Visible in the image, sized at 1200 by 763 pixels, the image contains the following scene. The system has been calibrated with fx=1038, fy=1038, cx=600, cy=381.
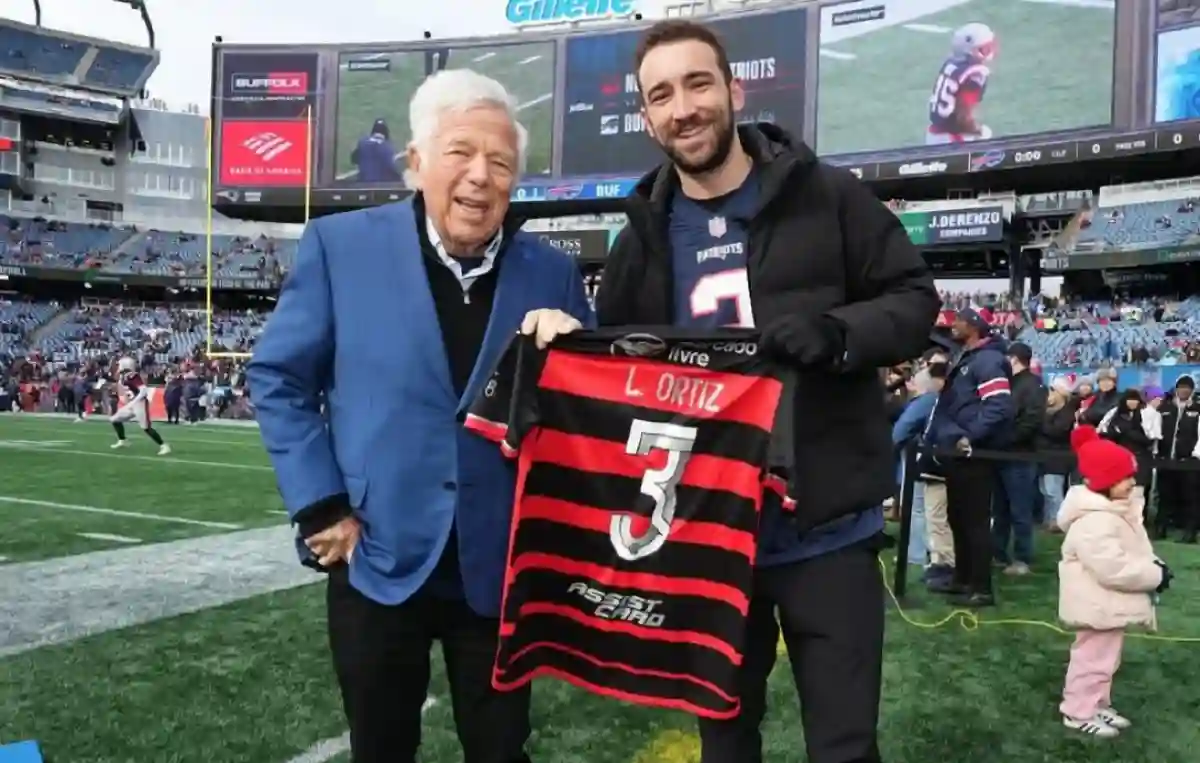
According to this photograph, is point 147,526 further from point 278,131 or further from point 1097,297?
point 278,131

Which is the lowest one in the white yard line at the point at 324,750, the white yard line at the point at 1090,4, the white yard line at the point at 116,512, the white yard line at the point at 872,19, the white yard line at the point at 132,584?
the white yard line at the point at 116,512

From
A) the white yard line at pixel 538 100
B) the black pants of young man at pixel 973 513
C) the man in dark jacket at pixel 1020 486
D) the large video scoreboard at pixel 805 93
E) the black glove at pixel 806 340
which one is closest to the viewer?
the black glove at pixel 806 340

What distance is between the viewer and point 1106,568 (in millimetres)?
4004

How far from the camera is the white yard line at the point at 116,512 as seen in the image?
894cm

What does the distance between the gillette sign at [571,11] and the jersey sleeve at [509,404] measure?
41500 mm

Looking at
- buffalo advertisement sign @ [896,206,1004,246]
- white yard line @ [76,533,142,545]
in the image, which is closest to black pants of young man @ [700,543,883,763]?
white yard line @ [76,533,142,545]

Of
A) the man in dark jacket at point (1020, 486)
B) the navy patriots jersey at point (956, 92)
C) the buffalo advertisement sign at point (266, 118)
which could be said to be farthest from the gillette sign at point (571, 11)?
the man in dark jacket at point (1020, 486)

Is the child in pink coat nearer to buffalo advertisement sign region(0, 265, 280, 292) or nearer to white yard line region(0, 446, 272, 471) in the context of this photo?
white yard line region(0, 446, 272, 471)

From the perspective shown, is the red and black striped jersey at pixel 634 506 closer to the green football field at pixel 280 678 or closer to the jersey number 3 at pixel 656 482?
the jersey number 3 at pixel 656 482

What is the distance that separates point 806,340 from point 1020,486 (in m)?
6.29

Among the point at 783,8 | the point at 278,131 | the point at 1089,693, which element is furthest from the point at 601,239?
the point at 1089,693

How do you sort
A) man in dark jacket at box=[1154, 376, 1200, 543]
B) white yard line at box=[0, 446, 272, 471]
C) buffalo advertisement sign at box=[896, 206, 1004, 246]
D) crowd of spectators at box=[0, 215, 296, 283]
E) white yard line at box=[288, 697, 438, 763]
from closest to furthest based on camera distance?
1. white yard line at box=[288, 697, 438, 763]
2. man in dark jacket at box=[1154, 376, 1200, 543]
3. white yard line at box=[0, 446, 272, 471]
4. buffalo advertisement sign at box=[896, 206, 1004, 246]
5. crowd of spectators at box=[0, 215, 296, 283]

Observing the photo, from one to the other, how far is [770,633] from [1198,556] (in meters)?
8.00

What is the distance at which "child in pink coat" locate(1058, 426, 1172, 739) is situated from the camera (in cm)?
402
